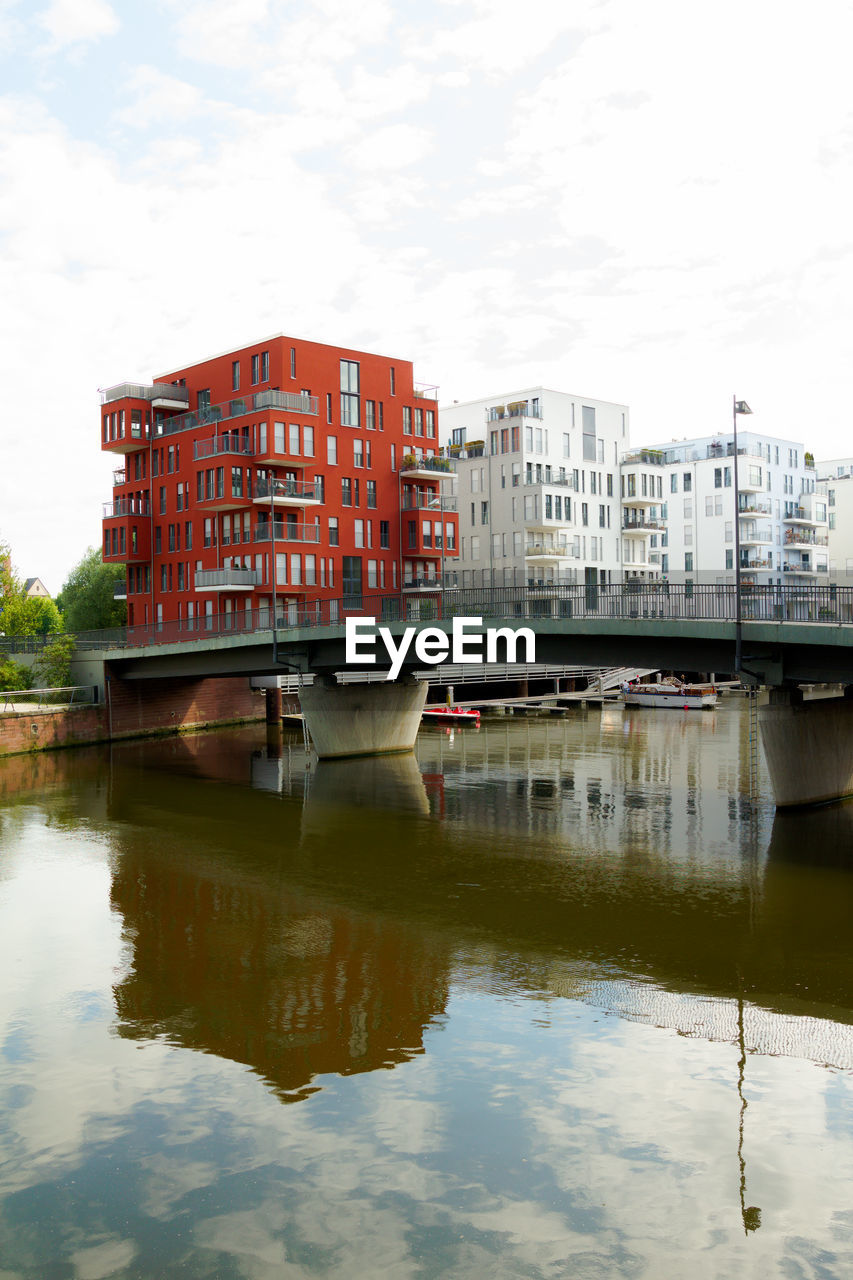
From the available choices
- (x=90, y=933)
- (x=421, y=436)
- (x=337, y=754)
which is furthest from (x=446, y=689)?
(x=90, y=933)

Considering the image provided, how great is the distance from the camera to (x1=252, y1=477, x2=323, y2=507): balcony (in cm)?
5928

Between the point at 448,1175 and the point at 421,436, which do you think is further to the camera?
the point at 421,436

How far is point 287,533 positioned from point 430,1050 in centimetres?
4538

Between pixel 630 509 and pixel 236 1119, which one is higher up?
pixel 630 509

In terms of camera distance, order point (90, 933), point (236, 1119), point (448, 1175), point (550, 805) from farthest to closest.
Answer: point (550, 805) → point (90, 933) → point (236, 1119) → point (448, 1175)

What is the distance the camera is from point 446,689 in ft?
247

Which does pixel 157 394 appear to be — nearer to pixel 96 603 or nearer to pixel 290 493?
pixel 290 493

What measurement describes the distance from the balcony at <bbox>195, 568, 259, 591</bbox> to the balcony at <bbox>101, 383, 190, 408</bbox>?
44.8 ft

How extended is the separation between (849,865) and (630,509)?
67.5 m

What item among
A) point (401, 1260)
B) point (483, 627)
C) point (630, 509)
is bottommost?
point (401, 1260)

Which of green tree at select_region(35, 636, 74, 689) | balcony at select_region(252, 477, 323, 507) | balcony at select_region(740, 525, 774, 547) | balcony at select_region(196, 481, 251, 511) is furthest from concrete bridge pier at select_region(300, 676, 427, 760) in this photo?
balcony at select_region(740, 525, 774, 547)

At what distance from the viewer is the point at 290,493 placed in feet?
198

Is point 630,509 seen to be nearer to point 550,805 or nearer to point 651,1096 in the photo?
point 550,805

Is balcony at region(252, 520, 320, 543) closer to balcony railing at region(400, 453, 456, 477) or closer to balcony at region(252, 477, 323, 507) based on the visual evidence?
balcony at region(252, 477, 323, 507)
